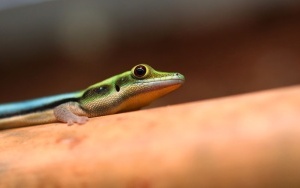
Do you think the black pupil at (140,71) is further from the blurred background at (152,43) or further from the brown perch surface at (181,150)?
the blurred background at (152,43)

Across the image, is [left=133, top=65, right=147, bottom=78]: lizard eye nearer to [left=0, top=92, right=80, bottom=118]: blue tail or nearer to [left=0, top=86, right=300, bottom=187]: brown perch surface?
[left=0, top=92, right=80, bottom=118]: blue tail

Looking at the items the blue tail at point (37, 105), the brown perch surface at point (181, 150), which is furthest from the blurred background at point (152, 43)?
the brown perch surface at point (181, 150)

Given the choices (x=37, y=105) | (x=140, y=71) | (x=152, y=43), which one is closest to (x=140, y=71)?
(x=140, y=71)

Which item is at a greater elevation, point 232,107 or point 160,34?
point 232,107

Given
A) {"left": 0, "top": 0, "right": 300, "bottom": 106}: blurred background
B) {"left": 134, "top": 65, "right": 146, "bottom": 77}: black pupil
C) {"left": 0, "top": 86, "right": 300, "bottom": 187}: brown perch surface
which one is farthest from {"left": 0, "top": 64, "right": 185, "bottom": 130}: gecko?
{"left": 0, "top": 0, "right": 300, "bottom": 106}: blurred background

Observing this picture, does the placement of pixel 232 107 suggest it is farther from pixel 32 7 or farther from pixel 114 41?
pixel 32 7

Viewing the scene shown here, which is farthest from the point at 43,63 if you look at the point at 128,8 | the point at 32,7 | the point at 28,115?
the point at 28,115

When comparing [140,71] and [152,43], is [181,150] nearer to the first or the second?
[140,71]
